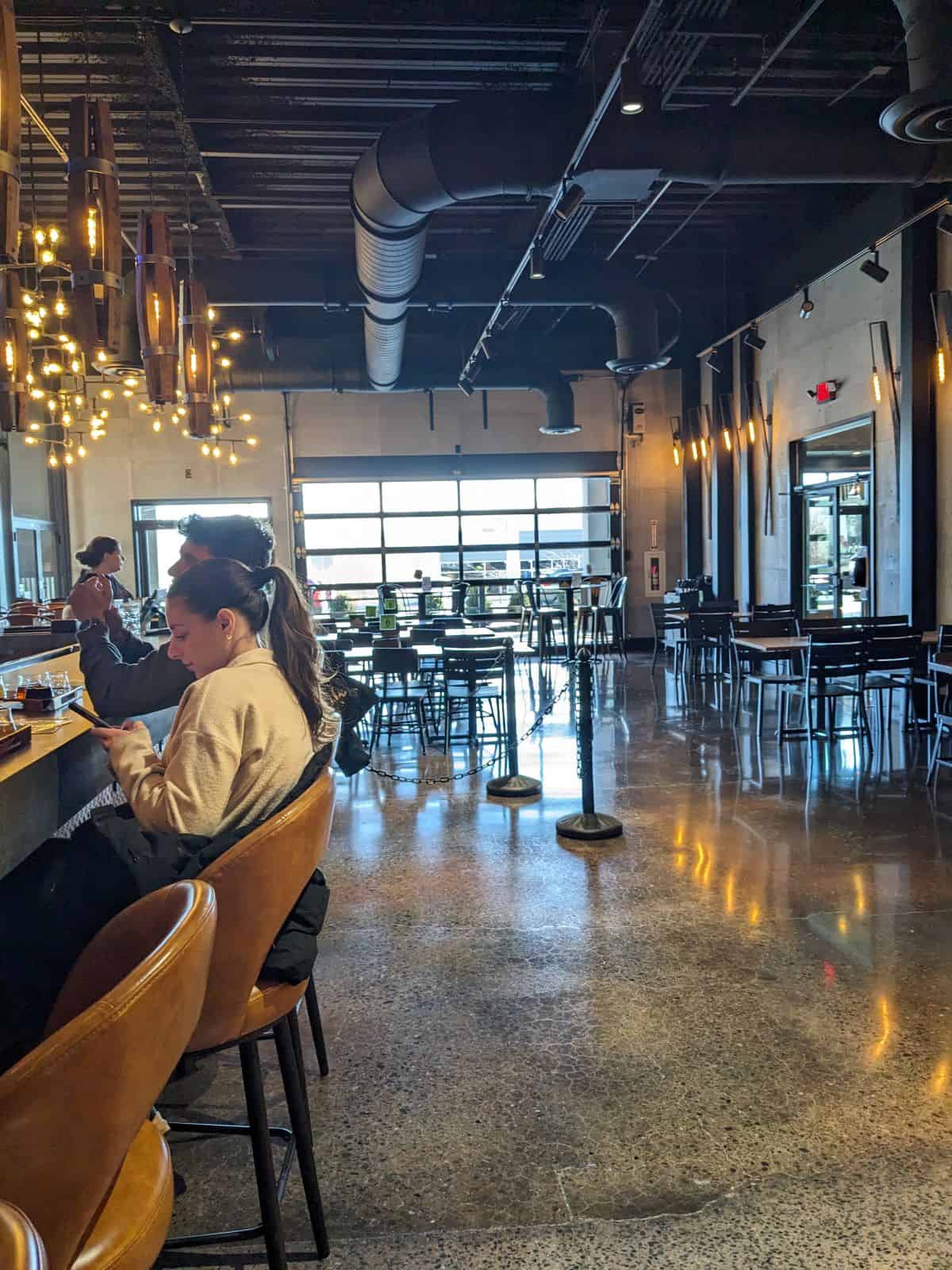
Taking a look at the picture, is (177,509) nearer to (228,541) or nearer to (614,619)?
(614,619)

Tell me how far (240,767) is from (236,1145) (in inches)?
43.7

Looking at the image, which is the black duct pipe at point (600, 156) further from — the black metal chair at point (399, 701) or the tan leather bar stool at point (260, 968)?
the tan leather bar stool at point (260, 968)

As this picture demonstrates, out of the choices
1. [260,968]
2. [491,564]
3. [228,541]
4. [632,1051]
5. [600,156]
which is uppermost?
[600,156]

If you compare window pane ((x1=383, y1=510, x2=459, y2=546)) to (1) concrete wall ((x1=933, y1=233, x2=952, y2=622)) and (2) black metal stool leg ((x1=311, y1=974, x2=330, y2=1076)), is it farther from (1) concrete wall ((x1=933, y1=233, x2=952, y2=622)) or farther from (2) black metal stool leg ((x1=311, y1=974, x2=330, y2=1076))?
(2) black metal stool leg ((x1=311, y1=974, x2=330, y2=1076))

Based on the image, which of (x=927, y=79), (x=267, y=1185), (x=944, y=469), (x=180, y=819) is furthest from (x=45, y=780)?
(x=944, y=469)

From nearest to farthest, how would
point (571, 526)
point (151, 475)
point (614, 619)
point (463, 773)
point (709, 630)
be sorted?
point (463, 773), point (709, 630), point (614, 619), point (151, 475), point (571, 526)

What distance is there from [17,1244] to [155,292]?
11.0 ft

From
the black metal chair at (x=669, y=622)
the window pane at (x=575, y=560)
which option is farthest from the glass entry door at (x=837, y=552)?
the window pane at (x=575, y=560)

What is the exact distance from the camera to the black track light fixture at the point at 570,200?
6.05 metres

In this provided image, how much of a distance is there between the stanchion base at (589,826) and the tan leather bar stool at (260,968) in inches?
117

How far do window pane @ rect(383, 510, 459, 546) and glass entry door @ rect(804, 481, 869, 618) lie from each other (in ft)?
20.3

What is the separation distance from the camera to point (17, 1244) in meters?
0.66

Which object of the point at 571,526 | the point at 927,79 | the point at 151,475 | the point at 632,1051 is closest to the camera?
the point at 632,1051

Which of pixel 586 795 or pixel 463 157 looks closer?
pixel 586 795
